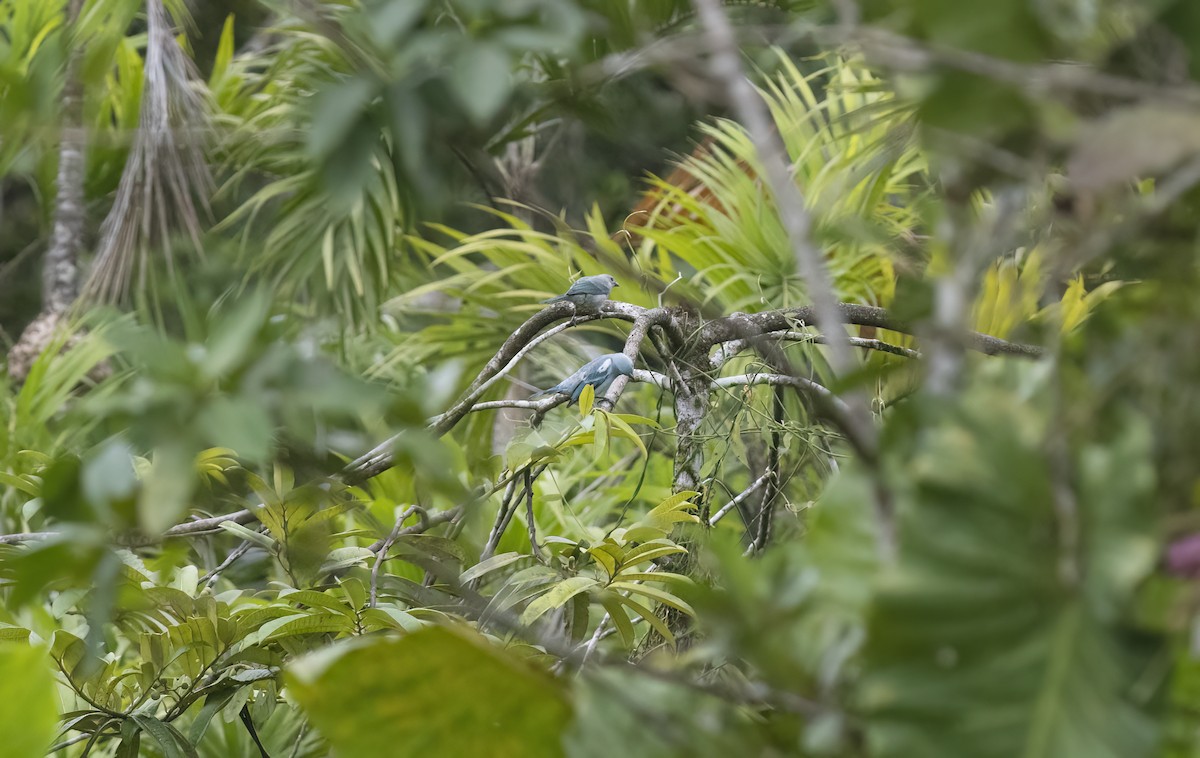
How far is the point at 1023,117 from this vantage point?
0.22 meters

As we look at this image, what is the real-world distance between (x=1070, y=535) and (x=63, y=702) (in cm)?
73

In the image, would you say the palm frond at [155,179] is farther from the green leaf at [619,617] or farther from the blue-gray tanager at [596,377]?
Answer: the green leaf at [619,617]

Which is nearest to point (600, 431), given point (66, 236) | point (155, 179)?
point (155, 179)

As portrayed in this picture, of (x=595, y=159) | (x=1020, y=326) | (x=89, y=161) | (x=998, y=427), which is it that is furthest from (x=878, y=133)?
(x=595, y=159)

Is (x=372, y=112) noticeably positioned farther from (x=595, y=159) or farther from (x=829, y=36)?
(x=595, y=159)

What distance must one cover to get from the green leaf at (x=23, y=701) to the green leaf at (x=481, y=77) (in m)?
0.22

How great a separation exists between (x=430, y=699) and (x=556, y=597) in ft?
1.15

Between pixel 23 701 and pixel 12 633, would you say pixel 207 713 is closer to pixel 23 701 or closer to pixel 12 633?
pixel 12 633

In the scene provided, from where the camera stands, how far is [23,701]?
0.31m

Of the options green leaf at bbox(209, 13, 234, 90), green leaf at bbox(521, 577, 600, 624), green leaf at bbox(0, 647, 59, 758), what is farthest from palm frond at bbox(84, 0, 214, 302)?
green leaf at bbox(0, 647, 59, 758)

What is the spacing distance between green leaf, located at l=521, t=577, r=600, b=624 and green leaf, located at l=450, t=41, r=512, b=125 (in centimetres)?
38

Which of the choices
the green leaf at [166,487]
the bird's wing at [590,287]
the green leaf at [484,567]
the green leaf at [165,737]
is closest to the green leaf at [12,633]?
the green leaf at [165,737]

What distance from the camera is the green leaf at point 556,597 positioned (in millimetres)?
608

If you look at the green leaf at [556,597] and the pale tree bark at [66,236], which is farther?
the pale tree bark at [66,236]
